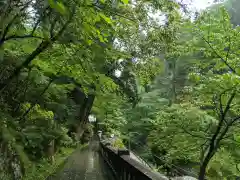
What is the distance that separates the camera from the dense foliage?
6.52 ft

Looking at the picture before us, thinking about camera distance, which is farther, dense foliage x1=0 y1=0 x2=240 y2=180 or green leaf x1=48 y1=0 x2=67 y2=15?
dense foliage x1=0 y1=0 x2=240 y2=180

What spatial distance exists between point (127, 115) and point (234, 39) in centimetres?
2047

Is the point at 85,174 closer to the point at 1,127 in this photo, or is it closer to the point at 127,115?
the point at 1,127

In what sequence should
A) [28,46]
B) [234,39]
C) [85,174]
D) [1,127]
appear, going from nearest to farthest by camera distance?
[1,127], [28,46], [234,39], [85,174]

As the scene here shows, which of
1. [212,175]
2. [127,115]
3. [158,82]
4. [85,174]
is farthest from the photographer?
[158,82]

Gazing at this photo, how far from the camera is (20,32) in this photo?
2.27 meters

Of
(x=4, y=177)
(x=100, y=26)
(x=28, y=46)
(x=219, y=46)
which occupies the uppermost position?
(x=219, y=46)

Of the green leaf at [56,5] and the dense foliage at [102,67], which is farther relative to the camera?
the dense foliage at [102,67]

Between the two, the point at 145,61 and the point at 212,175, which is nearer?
the point at 145,61

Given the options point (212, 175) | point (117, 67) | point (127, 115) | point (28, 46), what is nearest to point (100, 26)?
point (28, 46)

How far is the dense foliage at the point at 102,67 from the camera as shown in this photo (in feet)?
6.52

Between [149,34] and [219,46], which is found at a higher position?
[149,34]

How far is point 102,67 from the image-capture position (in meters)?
2.36

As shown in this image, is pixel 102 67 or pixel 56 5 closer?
pixel 56 5
